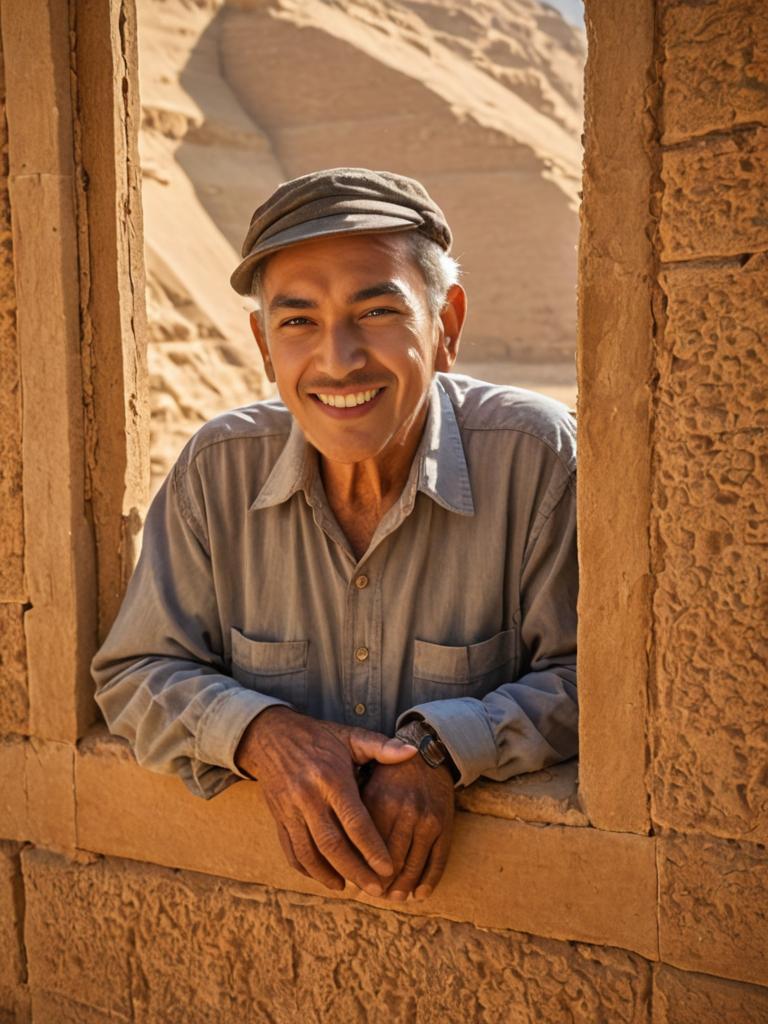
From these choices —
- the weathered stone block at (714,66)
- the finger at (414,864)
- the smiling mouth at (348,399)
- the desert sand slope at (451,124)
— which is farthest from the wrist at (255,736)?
the desert sand slope at (451,124)

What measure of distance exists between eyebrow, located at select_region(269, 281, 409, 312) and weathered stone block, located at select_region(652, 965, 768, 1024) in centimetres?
150

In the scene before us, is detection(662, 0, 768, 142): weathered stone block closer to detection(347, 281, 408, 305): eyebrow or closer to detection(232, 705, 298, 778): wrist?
detection(347, 281, 408, 305): eyebrow

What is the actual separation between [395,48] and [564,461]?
25.4 meters

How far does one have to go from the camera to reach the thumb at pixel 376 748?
2215 mm

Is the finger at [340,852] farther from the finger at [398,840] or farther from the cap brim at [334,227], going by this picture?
the cap brim at [334,227]

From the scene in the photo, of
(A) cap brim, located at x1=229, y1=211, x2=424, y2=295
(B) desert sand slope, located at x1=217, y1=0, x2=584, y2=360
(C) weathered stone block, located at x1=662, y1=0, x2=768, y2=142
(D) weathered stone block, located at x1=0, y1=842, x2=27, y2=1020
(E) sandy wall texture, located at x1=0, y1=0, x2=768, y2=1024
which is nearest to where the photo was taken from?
(C) weathered stone block, located at x1=662, y1=0, x2=768, y2=142

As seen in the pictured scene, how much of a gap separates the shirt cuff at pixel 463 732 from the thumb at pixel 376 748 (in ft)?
0.22

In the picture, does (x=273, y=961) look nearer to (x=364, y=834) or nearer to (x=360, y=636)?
Result: (x=364, y=834)

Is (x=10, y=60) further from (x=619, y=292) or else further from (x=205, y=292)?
(x=205, y=292)

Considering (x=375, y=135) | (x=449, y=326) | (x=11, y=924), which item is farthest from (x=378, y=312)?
(x=375, y=135)

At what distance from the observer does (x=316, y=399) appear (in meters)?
2.43

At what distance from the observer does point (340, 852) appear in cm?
219

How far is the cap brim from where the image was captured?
2.33m

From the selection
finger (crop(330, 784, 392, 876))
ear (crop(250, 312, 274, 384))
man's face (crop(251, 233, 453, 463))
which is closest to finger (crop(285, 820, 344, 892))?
finger (crop(330, 784, 392, 876))
